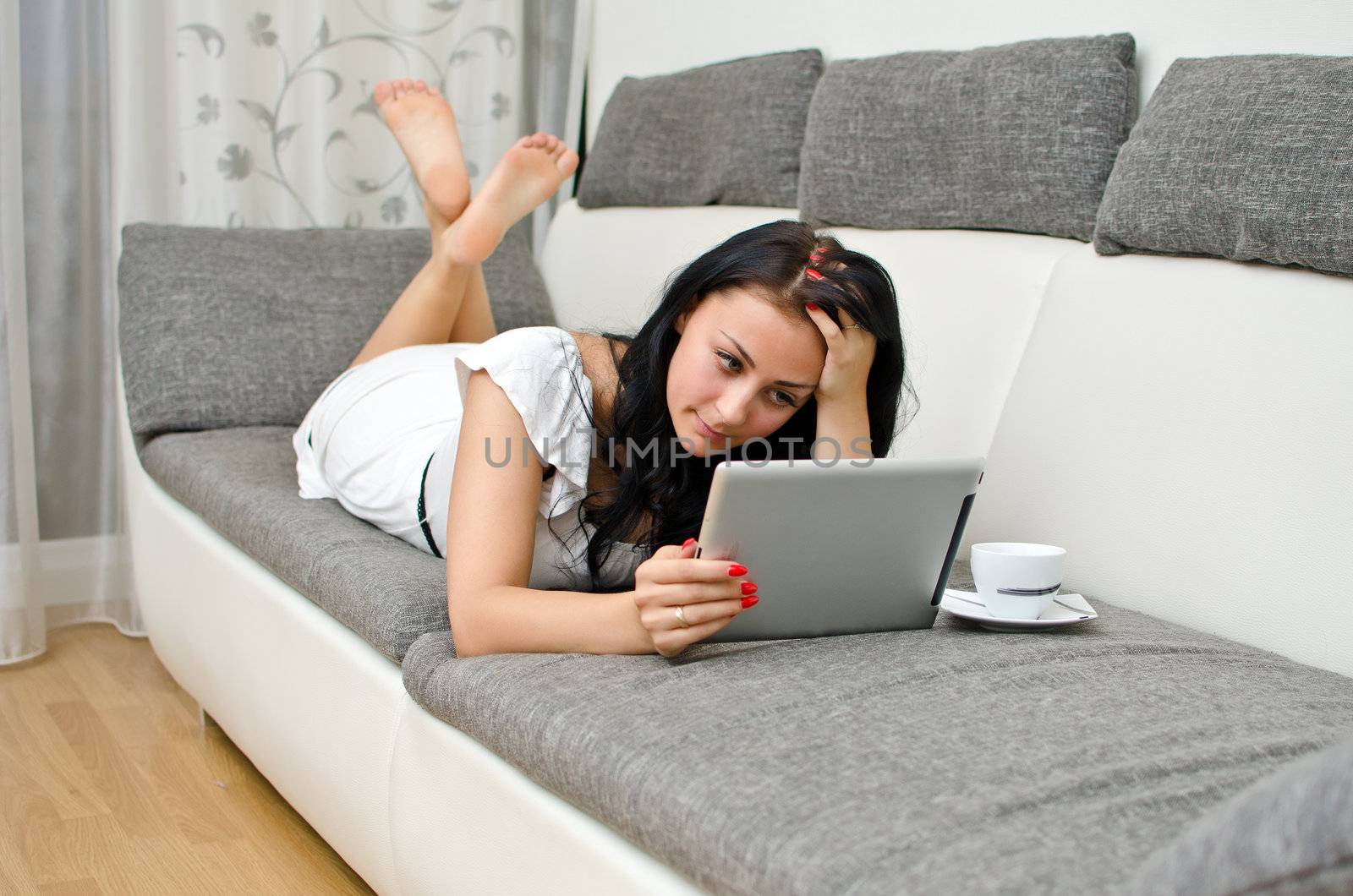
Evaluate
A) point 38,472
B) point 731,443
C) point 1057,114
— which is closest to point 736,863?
point 731,443

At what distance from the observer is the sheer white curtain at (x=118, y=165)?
7.72ft

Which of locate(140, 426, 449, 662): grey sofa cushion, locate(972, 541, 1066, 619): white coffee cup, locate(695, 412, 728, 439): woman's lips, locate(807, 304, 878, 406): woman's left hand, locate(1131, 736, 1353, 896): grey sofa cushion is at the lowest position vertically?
locate(140, 426, 449, 662): grey sofa cushion

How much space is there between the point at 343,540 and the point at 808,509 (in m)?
0.71

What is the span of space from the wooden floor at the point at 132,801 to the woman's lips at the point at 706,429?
2.43ft

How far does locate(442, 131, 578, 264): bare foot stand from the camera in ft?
6.72

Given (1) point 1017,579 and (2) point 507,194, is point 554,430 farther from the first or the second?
(2) point 507,194

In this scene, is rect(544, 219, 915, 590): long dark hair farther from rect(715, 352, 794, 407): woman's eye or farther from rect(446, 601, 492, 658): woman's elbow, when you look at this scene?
rect(446, 601, 492, 658): woman's elbow

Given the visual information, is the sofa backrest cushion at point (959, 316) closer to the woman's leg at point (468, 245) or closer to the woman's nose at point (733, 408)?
the woman's leg at point (468, 245)

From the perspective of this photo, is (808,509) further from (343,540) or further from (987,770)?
(343,540)

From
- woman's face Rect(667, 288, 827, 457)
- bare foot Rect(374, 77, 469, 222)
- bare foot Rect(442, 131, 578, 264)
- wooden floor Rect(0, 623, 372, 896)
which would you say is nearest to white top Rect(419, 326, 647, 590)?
woman's face Rect(667, 288, 827, 457)

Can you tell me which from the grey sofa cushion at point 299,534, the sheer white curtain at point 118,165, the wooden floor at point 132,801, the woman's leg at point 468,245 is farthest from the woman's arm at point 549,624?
the sheer white curtain at point 118,165

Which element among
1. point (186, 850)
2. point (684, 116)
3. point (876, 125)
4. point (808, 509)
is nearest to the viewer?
point (808, 509)

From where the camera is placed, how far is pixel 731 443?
1388 mm

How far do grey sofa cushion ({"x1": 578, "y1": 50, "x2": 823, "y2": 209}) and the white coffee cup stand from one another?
108cm
